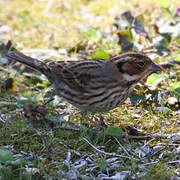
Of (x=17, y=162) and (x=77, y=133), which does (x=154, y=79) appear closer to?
(x=77, y=133)

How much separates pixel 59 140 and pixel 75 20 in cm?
445

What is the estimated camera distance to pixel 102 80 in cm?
403

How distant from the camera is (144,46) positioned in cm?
581

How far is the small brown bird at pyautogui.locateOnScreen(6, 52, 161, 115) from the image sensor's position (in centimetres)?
394

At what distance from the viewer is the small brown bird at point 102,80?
3.94 meters

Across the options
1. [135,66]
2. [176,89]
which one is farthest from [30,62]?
[176,89]

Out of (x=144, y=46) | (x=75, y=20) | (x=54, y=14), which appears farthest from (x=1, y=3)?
(x=144, y=46)

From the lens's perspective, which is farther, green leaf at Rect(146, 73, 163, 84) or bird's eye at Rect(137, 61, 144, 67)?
green leaf at Rect(146, 73, 163, 84)

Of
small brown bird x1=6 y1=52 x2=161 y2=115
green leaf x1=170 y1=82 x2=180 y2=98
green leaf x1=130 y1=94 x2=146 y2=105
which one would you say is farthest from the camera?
green leaf x1=130 y1=94 x2=146 y2=105

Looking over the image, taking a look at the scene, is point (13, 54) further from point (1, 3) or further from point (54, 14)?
point (1, 3)

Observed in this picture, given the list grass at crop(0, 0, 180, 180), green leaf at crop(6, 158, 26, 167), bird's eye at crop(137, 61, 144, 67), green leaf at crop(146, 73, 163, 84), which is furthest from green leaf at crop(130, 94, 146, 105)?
green leaf at crop(6, 158, 26, 167)

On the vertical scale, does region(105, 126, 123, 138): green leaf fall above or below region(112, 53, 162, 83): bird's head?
below

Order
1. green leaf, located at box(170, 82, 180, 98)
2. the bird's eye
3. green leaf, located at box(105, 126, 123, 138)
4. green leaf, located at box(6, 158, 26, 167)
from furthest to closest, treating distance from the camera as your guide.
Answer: green leaf, located at box(170, 82, 180, 98)
the bird's eye
green leaf, located at box(105, 126, 123, 138)
green leaf, located at box(6, 158, 26, 167)

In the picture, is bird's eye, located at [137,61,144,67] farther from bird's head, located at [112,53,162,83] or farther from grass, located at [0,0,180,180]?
grass, located at [0,0,180,180]
